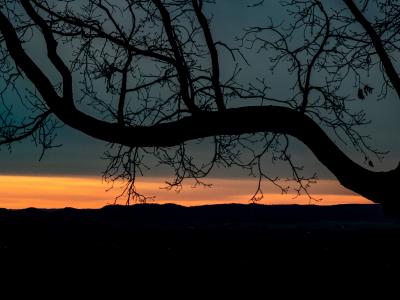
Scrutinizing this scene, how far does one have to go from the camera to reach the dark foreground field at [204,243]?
726 inches

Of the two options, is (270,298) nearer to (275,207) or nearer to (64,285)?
(64,285)

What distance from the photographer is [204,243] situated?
45.5 m

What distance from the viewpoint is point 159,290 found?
45.9ft

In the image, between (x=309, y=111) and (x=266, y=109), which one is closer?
(x=266, y=109)

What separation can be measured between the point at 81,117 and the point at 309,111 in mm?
3175

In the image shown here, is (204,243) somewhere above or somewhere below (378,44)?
above

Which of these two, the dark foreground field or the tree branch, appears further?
the dark foreground field

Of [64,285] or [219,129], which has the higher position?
[219,129]

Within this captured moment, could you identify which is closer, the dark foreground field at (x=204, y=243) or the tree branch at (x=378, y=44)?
the tree branch at (x=378, y=44)

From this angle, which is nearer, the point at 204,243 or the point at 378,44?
the point at 378,44

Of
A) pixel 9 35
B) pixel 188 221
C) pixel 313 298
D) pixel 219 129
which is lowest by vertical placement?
pixel 313 298

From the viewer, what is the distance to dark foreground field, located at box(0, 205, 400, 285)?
726 inches

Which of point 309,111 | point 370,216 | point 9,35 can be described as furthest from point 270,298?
point 370,216

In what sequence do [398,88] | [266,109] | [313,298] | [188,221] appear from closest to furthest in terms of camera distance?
[266,109] → [398,88] → [313,298] → [188,221]
